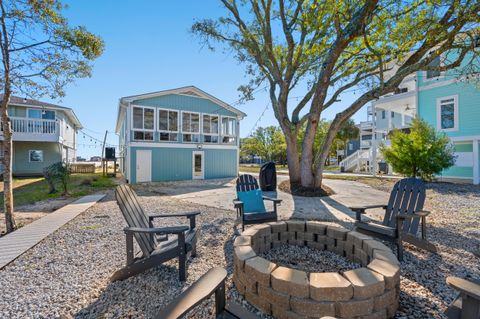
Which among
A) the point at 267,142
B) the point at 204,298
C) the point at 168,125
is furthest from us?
the point at 267,142

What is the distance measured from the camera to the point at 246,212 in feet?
15.1

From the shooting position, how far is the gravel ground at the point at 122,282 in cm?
221

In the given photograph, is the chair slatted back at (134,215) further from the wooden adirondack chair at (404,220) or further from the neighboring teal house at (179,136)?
the neighboring teal house at (179,136)

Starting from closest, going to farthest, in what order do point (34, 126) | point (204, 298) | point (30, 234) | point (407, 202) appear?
point (204, 298)
point (407, 202)
point (30, 234)
point (34, 126)

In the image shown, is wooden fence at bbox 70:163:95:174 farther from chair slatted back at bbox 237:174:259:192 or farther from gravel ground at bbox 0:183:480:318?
chair slatted back at bbox 237:174:259:192

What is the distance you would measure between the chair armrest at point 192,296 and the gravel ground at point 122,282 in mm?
710

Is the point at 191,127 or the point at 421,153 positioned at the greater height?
the point at 191,127

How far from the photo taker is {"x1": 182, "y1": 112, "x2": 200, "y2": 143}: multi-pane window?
1548cm

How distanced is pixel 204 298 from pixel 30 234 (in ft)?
15.4

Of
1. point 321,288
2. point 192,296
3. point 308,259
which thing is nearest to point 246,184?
point 308,259

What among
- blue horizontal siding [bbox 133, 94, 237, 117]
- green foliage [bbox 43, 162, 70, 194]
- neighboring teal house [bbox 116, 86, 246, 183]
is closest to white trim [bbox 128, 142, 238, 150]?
neighboring teal house [bbox 116, 86, 246, 183]

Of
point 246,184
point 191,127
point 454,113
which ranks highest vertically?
point 454,113

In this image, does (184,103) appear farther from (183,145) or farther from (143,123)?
(143,123)

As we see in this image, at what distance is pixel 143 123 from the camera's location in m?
14.0
